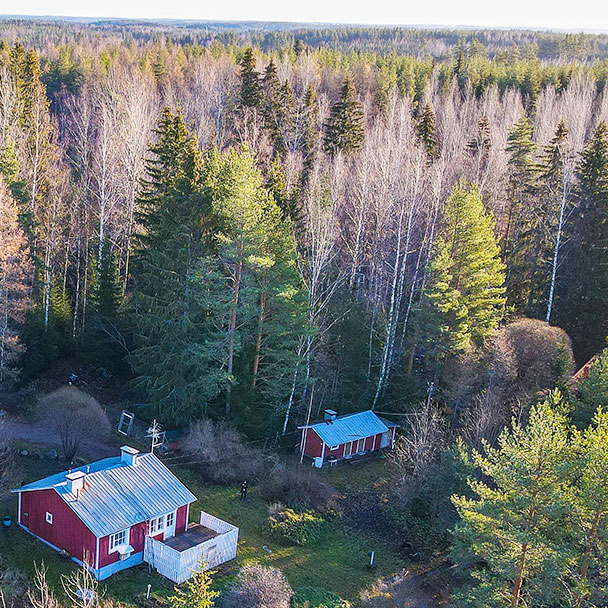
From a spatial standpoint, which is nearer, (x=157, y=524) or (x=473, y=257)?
(x=157, y=524)

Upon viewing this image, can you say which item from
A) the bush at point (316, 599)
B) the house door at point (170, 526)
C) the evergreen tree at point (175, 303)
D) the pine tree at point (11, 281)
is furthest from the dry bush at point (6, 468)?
the bush at point (316, 599)

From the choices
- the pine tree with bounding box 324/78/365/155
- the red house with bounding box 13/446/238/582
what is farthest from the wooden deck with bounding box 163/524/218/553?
the pine tree with bounding box 324/78/365/155

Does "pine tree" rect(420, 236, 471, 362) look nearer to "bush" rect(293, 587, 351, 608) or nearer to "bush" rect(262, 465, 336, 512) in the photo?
"bush" rect(262, 465, 336, 512)

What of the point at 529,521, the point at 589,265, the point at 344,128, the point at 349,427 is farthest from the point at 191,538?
the point at 344,128

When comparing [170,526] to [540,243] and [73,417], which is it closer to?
[73,417]

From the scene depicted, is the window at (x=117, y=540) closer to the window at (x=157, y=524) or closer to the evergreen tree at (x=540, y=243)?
the window at (x=157, y=524)
